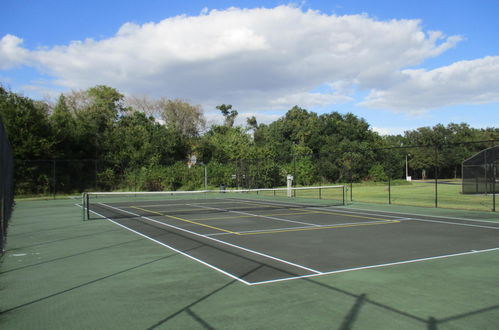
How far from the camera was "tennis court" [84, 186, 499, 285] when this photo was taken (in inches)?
320

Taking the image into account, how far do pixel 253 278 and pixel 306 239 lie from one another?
4454 millimetres

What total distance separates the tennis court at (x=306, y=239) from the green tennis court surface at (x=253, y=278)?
41 millimetres

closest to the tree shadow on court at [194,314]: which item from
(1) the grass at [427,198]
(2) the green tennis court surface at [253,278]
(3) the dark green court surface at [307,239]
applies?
(2) the green tennis court surface at [253,278]

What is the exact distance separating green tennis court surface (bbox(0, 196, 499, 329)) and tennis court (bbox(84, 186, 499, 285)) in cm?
4

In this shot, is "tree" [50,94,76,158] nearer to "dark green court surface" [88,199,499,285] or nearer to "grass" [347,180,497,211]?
"dark green court surface" [88,199,499,285]

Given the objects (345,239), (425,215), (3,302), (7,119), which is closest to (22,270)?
(3,302)

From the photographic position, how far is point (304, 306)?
5.56 m

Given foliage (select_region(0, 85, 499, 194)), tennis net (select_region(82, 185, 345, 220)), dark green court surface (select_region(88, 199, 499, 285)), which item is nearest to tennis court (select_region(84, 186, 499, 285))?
dark green court surface (select_region(88, 199, 499, 285))

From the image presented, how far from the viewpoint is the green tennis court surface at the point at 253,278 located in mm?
5152

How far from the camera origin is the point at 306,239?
1123 cm

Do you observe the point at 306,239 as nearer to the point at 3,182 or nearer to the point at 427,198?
the point at 3,182

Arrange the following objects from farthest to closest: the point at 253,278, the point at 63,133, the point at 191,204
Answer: the point at 63,133 < the point at 191,204 < the point at 253,278

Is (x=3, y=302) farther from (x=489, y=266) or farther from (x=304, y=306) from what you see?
(x=489, y=266)

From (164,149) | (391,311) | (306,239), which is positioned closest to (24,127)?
(164,149)
